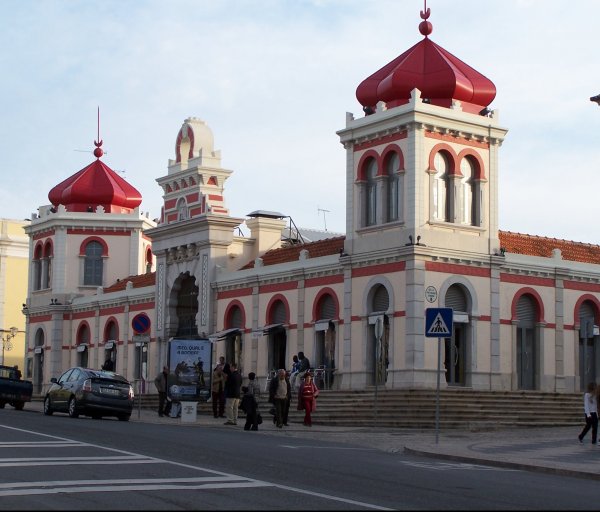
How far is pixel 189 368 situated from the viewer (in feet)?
115

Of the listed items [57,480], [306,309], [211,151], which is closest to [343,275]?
[306,309]

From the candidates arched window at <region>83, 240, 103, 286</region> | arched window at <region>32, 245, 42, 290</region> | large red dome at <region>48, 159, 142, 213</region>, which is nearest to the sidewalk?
arched window at <region>83, 240, 103, 286</region>

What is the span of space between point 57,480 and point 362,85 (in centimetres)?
2659

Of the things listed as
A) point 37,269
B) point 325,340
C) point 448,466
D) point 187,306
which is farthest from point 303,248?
point 448,466

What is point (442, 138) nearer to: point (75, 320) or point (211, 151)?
point (211, 151)

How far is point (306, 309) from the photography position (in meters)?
41.4

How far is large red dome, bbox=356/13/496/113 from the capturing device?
38.1m

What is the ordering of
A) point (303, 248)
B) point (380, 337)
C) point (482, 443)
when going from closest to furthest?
point (482, 443) < point (380, 337) < point (303, 248)

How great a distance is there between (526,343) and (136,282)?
2271cm

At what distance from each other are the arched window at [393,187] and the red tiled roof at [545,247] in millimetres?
4747

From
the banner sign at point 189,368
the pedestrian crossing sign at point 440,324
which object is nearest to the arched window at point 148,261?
the banner sign at point 189,368

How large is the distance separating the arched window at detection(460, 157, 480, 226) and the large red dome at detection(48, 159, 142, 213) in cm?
2480

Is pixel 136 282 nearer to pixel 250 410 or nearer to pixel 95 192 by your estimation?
pixel 95 192

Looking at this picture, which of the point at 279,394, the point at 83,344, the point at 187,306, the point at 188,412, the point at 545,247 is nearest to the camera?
the point at 279,394
